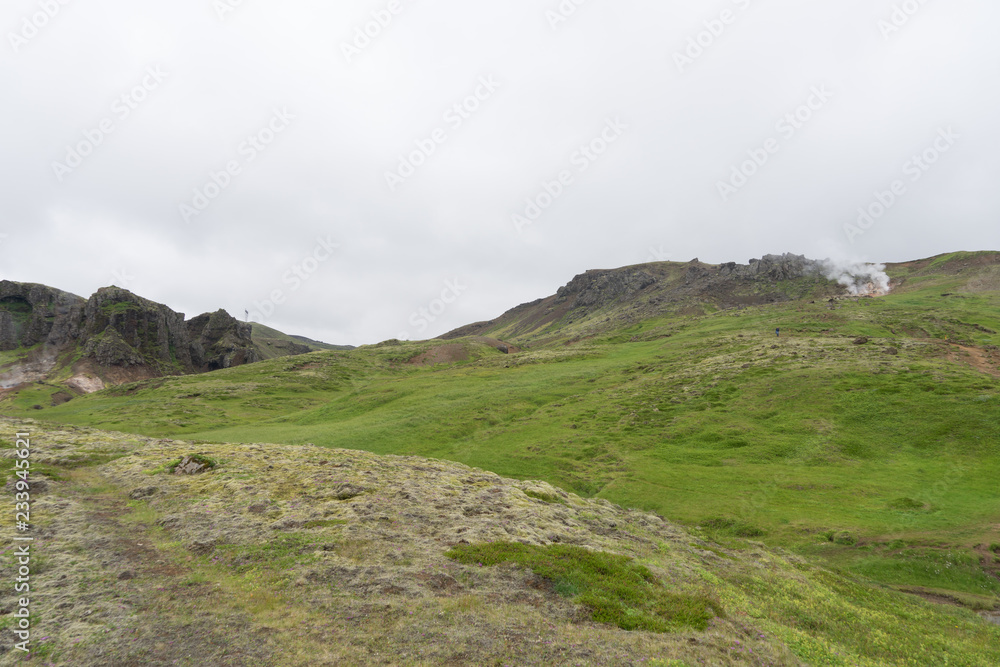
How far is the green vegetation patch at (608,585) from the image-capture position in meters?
14.6

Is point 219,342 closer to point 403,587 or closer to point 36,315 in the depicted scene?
point 36,315

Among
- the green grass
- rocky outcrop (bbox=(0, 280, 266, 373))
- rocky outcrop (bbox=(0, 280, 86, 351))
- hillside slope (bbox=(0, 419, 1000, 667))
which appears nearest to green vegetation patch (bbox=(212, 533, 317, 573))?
hillside slope (bbox=(0, 419, 1000, 667))

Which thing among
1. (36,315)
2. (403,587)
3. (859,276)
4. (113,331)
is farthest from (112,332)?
(859,276)

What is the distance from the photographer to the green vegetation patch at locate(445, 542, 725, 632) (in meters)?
14.6

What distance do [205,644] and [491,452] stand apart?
38.9m

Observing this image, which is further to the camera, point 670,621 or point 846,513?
point 846,513

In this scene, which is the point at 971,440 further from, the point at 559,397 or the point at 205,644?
the point at 205,644

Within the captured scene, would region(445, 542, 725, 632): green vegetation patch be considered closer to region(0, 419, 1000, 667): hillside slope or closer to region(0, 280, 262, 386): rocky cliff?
region(0, 419, 1000, 667): hillside slope

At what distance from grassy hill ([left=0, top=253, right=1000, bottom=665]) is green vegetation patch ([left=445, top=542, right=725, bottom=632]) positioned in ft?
12.3

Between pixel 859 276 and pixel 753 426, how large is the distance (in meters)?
174

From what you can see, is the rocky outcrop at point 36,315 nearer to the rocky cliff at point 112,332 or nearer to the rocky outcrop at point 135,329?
the rocky cliff at point 112,332

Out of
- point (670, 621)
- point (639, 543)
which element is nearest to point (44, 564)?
point (670, 621)

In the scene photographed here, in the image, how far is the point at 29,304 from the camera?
16075cm

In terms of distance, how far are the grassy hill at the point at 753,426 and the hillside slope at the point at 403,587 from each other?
1.28 metres
